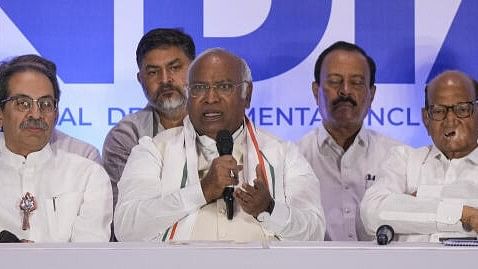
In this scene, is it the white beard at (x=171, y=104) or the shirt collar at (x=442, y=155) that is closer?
the shirt collar at (x=442, y=155)

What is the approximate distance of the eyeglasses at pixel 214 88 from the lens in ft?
13.6

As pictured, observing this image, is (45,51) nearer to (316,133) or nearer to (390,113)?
(316,133)

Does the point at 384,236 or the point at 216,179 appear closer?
the point at 384,236

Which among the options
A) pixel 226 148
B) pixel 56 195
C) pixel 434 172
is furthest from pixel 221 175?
pixel 434 172

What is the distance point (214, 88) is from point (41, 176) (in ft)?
3.07

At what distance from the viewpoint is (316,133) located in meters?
4.83

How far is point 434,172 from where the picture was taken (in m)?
4.23

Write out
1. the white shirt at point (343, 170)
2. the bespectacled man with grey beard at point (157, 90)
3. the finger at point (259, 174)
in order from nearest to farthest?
the finger at point (259, 174) → the white shirt at point (343, 170) → the bespectacled man with grey beard at point (157, 90)

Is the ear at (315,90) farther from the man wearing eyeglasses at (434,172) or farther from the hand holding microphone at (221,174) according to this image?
the hand holding microphone at (221,174)

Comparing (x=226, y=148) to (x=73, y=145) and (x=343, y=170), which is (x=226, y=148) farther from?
(x=73, y=145)

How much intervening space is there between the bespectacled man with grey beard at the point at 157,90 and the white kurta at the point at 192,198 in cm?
58

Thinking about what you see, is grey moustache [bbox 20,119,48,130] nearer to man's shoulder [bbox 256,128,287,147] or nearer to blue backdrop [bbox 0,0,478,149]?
blue backdrop [bbox 0,0,478,149]

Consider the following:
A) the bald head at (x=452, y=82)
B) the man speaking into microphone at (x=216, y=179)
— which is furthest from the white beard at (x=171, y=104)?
the bald head at (x=452, y=82)

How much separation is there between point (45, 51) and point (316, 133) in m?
1.56
